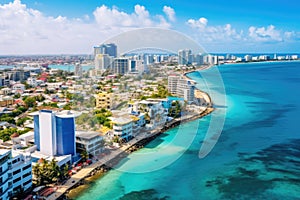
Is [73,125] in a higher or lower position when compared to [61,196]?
higher

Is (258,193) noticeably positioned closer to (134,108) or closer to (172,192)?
(172,192)

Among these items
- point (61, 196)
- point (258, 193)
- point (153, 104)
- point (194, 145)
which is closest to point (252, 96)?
point (153, 104)

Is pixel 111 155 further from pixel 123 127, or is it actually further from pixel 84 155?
pixel 123 127

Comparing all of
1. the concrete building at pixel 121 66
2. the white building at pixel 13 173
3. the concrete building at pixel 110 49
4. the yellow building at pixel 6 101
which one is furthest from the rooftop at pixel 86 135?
the yellow building at pixel 6 101

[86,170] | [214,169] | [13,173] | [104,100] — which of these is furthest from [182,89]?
[13,173]

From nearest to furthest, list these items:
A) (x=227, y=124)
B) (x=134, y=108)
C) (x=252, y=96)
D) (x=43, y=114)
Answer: (x=43, y=114)
(x=134, y=108)
(x=227, y=124)
(x=252, y=96)

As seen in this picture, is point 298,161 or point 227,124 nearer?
point 298,161

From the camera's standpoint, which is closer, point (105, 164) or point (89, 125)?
point (105, 164)
